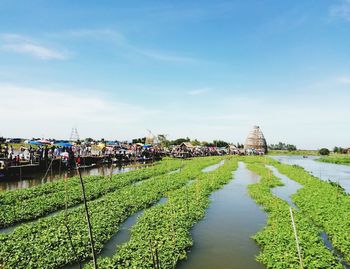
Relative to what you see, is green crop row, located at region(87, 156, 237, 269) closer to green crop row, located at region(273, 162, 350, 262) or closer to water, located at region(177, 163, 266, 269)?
water, located at region(177, 163, 266, 269)

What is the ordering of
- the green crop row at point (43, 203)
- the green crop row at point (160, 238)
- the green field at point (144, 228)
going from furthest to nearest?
the green crop row at point (43, 203) < the green field at point (144, 228) < the green crop row at point (160, 238)

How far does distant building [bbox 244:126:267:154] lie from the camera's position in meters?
109

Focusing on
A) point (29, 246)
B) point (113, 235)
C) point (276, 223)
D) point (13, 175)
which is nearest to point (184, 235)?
point (113, 235)

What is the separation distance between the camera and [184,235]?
13.2m

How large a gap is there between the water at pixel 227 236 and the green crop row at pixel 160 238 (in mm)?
487

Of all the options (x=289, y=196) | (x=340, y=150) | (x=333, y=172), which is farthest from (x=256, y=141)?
(x=289, y=196)

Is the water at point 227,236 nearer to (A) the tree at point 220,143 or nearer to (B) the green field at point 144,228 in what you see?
(B) the green field at point 144,228

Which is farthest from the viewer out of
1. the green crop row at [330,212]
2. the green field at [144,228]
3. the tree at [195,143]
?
the tree at [195,143]

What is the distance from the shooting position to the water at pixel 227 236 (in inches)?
449

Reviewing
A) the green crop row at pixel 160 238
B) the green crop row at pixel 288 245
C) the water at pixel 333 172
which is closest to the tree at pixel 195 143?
the water at pixel 333 172

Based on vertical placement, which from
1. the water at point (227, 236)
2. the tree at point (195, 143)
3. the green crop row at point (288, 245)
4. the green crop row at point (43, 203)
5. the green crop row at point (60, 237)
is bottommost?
the water at point (227, 236)

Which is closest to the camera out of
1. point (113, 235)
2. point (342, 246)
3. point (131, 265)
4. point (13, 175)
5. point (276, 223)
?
point (131, 265)

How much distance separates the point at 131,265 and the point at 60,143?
3130cm

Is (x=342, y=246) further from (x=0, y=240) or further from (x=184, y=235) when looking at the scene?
(x=0, y=240)
